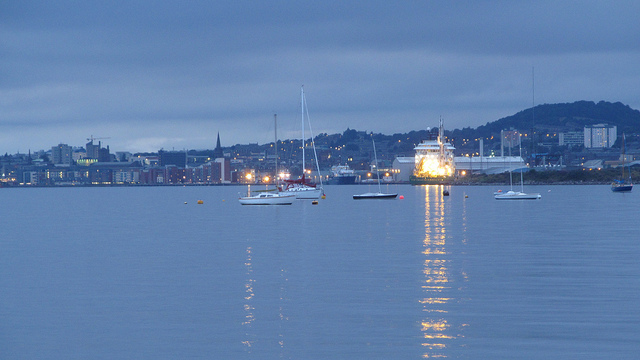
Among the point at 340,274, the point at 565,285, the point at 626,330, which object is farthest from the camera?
the point at 340,274

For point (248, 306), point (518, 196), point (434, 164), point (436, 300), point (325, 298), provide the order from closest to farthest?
point (248, 306) → point (436, 300) → point (325, 298) → point (518, 196) → point (434, 164)

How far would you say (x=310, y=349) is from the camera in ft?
43.6

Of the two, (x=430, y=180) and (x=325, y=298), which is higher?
(x=325, y=298)

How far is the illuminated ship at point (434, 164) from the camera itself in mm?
186375

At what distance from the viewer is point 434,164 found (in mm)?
189375

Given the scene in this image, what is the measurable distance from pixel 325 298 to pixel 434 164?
17354 cm

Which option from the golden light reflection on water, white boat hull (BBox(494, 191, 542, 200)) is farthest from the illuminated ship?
the golden light reflection on water

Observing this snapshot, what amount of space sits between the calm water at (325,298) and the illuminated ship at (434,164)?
496 feet

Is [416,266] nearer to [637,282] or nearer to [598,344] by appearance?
[637,282]

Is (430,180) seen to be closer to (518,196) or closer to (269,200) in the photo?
(518,196)

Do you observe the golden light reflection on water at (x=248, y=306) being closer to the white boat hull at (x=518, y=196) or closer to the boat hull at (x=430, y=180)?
the white boat hull at (x=518, y=196)

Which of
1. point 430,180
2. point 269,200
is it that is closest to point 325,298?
point 269,200

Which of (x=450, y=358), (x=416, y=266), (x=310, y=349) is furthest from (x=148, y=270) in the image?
(x=450, y=358)

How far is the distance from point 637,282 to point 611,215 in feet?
110
